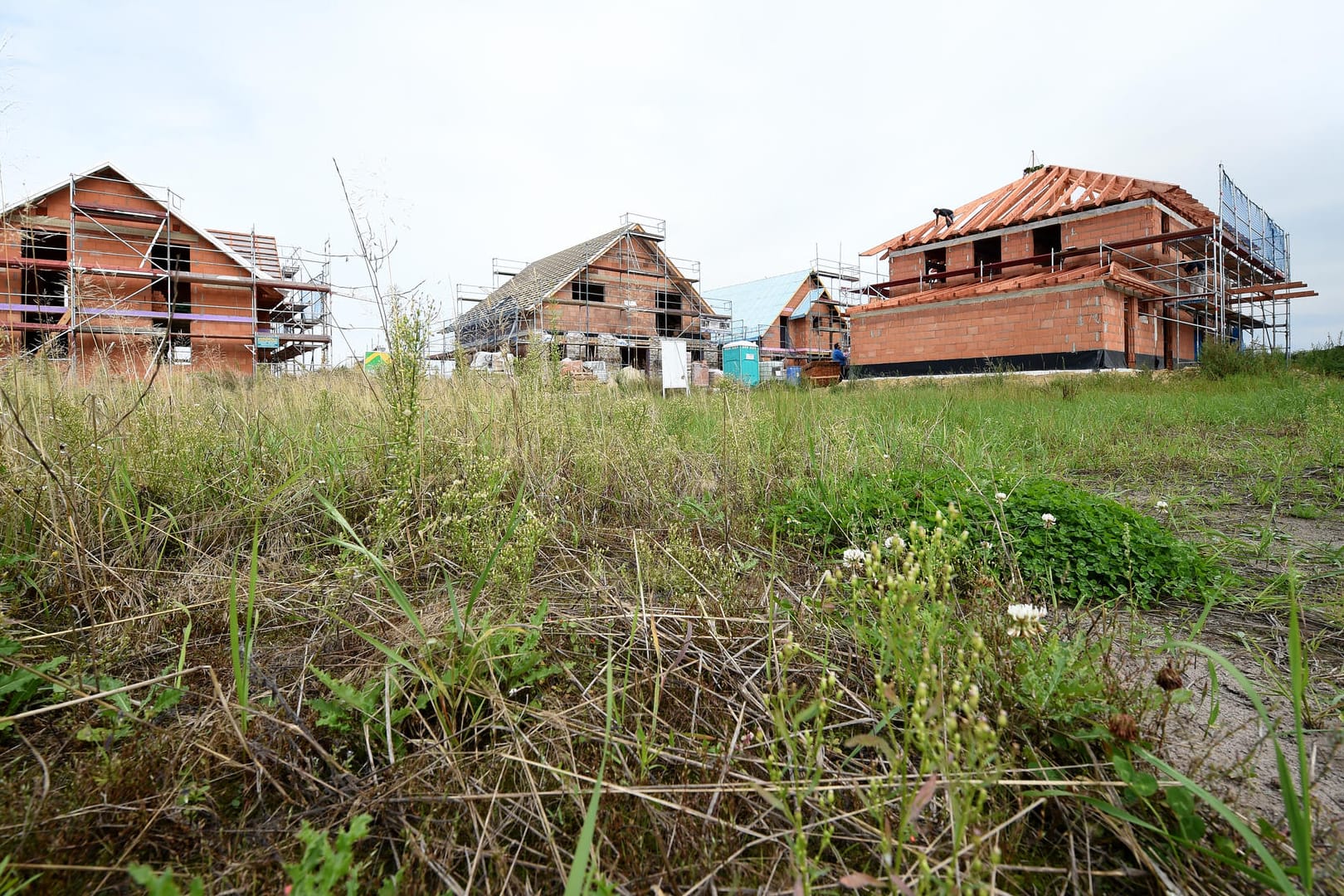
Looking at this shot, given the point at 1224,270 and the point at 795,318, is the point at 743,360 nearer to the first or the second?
the point at 795,318

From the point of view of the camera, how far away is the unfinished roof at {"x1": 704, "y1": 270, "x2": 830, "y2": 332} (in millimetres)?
34656

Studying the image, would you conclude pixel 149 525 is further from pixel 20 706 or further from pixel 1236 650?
pixel 1236 650

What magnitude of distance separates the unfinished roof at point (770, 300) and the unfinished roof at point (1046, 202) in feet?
45.9

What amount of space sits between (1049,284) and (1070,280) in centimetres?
56

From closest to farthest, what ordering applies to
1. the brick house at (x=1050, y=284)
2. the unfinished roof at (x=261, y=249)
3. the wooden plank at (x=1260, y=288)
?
the brick house at (x=1050, y=284) < the wooden plank at (x=1260, y=288) < the unfinished roof at (x=261, y=249)

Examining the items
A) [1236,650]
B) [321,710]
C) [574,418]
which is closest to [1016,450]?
[1236,650]

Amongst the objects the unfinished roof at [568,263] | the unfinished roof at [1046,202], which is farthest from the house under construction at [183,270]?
the unfinished roof at [1046,202]

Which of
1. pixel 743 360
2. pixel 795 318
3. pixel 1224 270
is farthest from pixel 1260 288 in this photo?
pixel 795 318

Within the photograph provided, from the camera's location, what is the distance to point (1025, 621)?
121cm

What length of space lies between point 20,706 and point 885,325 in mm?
19323

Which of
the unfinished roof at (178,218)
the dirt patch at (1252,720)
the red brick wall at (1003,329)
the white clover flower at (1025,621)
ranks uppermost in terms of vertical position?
the unfinished roof at (178,218)

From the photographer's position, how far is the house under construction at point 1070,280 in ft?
47.5

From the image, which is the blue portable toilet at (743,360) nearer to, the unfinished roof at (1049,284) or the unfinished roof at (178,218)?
the unfinished roof at (1049,284)

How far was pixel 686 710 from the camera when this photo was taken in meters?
1.20
